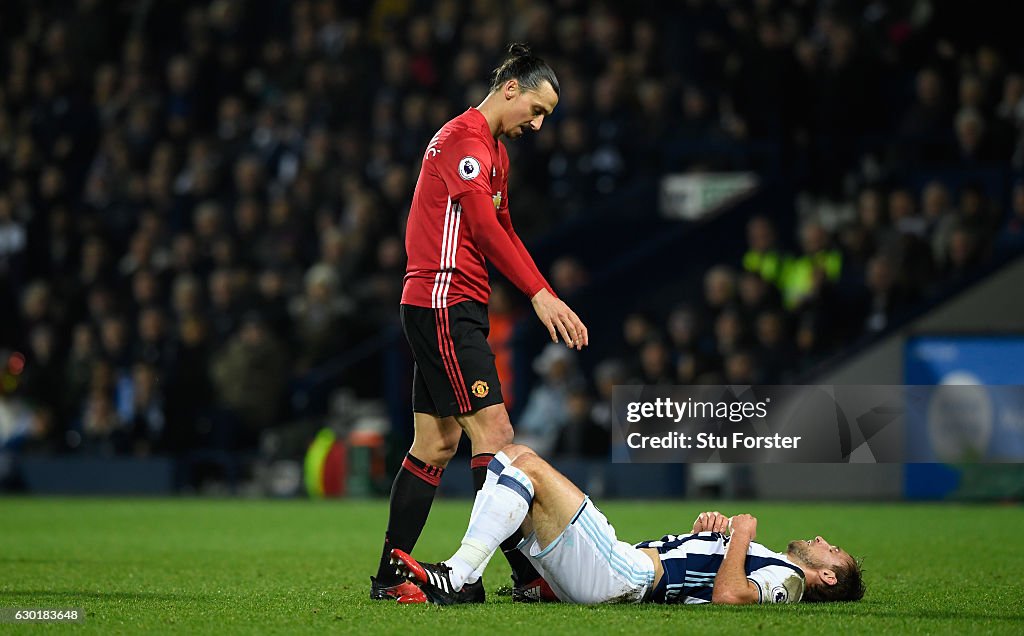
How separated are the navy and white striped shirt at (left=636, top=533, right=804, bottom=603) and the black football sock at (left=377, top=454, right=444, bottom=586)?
0.85 metres

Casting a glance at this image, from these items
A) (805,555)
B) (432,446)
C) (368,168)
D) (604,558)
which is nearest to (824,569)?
(805,555)

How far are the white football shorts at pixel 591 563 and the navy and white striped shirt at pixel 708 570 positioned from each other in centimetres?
9

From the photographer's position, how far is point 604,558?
227 inches

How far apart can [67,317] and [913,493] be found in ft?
30.3

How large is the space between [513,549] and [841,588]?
1245 mm

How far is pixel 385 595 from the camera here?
244 inches

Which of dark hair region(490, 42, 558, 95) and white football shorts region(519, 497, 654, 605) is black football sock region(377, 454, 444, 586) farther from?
dark hair region(490, 42, 558, 95)

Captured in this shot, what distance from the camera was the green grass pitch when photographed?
5434 millimetres

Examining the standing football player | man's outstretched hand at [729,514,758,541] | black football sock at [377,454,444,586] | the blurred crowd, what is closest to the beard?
man's outstretched hand at [729,514,758,541]

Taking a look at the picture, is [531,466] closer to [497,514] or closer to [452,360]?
[497,514]

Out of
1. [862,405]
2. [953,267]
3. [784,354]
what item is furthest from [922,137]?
[862,405]

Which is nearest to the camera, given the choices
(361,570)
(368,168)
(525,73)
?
(525,73)

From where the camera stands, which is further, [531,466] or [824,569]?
[824,569]

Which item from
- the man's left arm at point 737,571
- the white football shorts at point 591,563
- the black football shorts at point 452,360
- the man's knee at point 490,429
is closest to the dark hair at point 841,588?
the man's left arm at point 737,571
